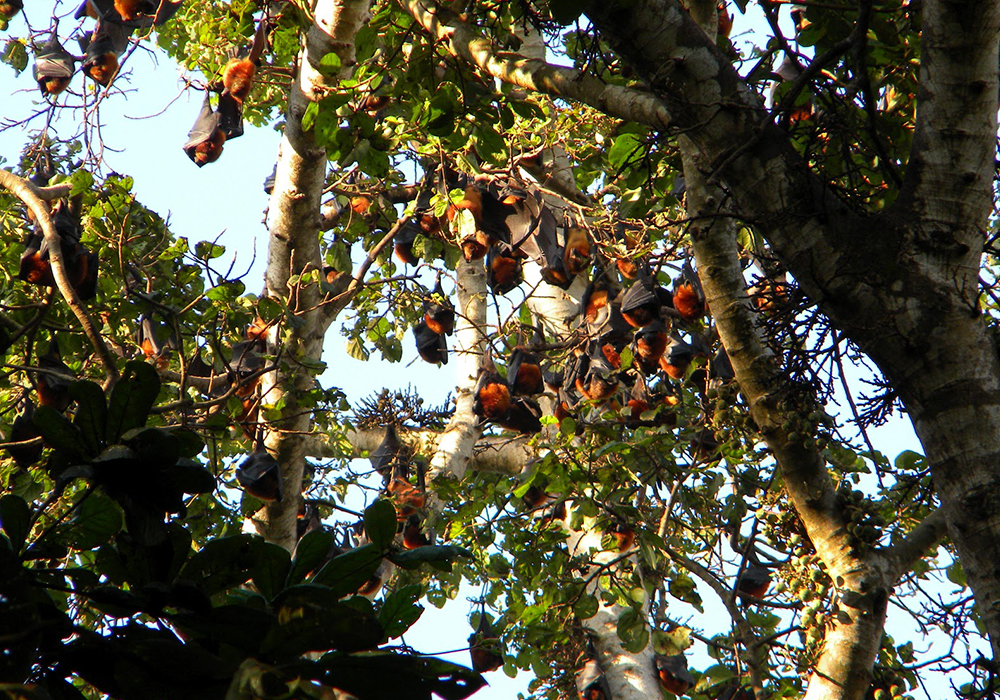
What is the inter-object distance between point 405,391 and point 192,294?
9.81 feet

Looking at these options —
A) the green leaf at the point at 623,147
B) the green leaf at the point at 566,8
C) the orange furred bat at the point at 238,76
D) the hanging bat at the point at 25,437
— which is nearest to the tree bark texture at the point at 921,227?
the green leaf at the point at 566,8

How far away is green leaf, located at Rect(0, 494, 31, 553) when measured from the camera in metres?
1.08

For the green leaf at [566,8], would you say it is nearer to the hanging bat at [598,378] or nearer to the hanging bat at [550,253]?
the hanging bat at [598,378]

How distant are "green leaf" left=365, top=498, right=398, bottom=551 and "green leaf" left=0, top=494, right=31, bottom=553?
448 millimetres

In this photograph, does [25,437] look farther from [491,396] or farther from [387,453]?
[387,453]

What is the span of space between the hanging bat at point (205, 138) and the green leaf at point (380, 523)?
5640 mm

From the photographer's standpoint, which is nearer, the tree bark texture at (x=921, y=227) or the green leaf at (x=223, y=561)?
the green leaf at (x=223, y=561)

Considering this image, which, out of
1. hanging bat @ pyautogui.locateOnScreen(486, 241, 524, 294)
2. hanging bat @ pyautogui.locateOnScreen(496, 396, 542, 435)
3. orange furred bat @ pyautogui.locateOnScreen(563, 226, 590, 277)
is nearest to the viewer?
orange furred bat @ pyautogui.locateOnScreen(563, 226, 590, 277)

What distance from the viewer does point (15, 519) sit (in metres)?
1.09

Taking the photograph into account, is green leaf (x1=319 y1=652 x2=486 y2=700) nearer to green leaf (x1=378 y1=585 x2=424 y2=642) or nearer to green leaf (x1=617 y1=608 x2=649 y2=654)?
green leaf (x1=378 y1=585 x2=424 y2=642)

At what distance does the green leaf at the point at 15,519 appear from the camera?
108 centimetres

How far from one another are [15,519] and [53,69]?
6.39m

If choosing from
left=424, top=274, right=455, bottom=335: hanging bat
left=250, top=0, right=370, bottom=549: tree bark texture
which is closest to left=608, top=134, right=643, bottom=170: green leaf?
left=250, top=0, right=370, bottom=549: tree bark texture

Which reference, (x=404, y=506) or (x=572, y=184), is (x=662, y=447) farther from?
(x=572, y=184)
